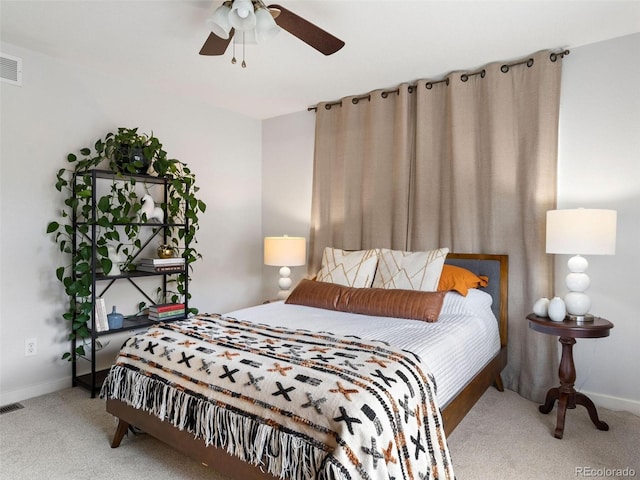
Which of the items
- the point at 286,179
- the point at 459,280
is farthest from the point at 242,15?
the point at 286,179

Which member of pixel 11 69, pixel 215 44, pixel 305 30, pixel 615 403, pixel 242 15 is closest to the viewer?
pixel 242 15

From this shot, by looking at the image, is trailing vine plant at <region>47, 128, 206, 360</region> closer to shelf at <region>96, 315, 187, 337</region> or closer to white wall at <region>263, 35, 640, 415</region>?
shelf at <region>96, 315, 187, 337</region>

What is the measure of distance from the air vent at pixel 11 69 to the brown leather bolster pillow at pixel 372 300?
96.0 inches

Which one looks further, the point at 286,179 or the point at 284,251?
the point at 286,179

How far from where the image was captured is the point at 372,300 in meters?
2.71

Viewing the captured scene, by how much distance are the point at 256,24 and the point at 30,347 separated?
2.66 meters

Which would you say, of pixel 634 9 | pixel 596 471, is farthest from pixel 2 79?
pixel 596 471

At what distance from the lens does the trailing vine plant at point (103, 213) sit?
2.85 m

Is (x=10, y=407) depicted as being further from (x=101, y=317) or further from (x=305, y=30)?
(x=305, y=30)

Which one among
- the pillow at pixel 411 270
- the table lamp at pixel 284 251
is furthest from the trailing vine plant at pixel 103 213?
the pillow at pixel 411 270

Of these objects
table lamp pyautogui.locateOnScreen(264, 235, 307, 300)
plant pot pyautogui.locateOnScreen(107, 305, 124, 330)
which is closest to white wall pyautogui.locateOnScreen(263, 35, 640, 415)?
table lamp pyautogui.locateOnScreen(264, 235, 307, 300)

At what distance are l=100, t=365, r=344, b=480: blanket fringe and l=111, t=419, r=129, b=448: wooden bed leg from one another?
16cm

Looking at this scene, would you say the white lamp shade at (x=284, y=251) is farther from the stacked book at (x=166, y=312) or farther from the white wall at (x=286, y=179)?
the stacked book at (x=166, y=312)

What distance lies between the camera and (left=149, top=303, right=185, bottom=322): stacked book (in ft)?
10.6
